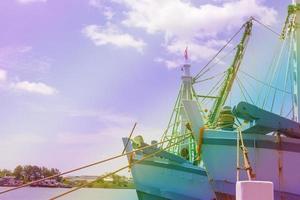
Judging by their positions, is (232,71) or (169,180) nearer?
(169,180)

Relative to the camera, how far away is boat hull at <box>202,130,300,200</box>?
10.5m

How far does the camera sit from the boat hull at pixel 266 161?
412 inches

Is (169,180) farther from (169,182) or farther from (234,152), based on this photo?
(234,152)

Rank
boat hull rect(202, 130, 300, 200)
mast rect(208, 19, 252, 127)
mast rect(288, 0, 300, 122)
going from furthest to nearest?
mast rect(208, 19, 252, 127) < mast rect(288, 0, 300, 122) < boat hull rect(202, 130, 300, 200)

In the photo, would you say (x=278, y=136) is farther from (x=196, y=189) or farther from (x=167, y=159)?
(x=167, y=159)

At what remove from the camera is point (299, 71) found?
13.5 meters

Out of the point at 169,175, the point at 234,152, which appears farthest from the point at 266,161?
the point at 169,175

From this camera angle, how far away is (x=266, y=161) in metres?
10.6

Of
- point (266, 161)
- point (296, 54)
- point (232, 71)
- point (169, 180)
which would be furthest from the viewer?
point (232, 71)

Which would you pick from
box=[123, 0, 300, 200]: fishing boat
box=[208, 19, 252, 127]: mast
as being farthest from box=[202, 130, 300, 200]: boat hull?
box=[208, 19, 252, 127]: mast

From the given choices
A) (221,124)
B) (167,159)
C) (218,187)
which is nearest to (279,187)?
(218,187)

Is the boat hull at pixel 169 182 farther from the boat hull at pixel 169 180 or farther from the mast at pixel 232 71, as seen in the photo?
the mast at pixel 232 71

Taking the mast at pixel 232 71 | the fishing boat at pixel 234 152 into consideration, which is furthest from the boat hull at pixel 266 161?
the mast at pixel 232 71

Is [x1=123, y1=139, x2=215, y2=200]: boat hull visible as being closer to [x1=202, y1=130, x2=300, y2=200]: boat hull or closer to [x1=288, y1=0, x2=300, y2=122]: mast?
[x1=202, y1=130, x2=300, y2=200]: boat hull
